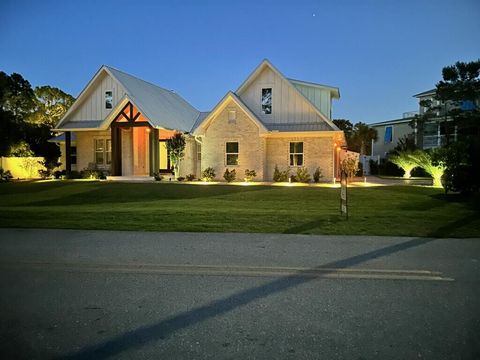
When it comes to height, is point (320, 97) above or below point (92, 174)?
above

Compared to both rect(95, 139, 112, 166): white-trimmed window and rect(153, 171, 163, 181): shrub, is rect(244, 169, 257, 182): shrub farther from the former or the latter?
rect(95, 139, 112, 166): white-trimmed window

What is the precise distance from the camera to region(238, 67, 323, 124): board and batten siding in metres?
22.5

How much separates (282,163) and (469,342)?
19.2m

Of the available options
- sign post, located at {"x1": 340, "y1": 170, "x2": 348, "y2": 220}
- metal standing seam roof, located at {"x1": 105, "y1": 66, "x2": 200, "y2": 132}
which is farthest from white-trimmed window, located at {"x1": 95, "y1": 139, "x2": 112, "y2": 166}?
sign post, located at {"x1": 340, "y1": 170, "x2": 348, "y2": 220}

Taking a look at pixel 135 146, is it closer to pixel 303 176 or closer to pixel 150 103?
pixel 150 103

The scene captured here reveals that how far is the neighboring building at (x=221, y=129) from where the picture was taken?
71.8 feet

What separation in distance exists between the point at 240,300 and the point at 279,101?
19.6m

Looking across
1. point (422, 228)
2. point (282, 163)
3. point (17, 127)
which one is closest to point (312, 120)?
point (282, 163)

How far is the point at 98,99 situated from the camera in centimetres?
2542

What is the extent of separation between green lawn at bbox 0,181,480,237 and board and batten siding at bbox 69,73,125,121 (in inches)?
410

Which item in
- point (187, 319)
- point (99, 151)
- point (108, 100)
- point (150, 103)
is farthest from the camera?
point (108, 100)

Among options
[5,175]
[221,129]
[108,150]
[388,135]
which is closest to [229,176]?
[221,129]

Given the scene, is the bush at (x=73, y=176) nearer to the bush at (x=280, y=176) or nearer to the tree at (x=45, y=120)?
the tree at (x=45, y=120)

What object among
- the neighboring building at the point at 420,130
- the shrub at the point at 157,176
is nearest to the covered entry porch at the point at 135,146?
the shrub at the point at 157,176
